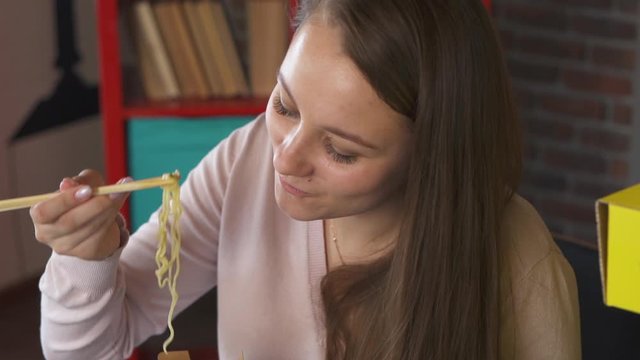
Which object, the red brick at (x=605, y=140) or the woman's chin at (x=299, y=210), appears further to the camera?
the red brick at (x=605, y=140)

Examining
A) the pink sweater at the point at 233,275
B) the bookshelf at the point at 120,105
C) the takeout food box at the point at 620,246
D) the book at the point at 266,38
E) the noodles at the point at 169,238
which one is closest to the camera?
the takeout food box at the point at 620,246

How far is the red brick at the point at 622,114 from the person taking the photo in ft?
9.93

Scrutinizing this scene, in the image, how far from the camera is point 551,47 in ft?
10.3

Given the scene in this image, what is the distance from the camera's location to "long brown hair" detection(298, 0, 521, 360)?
3.88ft

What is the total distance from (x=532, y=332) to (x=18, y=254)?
2.24m

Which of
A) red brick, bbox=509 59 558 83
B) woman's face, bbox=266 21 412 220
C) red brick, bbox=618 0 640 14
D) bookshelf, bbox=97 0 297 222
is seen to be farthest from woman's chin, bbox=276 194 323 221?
red brick, bbox=509 59 558 83

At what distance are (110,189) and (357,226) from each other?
0.37 m

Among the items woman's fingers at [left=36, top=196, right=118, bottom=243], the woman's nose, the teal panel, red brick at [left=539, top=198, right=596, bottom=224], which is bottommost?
red brick at [left=539, top=198, right=596, bottom=224]

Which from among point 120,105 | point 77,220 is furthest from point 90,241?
point 120,105

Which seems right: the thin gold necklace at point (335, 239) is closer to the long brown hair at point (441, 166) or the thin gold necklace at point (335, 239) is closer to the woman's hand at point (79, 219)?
the long brown hair at point (441, 166)

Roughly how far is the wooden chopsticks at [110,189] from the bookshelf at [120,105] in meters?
1.53

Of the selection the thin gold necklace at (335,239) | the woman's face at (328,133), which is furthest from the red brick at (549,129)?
the woman's face at (328,133)

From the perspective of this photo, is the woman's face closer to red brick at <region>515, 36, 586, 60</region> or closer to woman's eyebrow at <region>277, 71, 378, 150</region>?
woman's eyebrow at <region>277, 71, 378, 150</region>

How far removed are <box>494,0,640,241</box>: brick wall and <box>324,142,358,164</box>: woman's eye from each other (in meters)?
1.94
